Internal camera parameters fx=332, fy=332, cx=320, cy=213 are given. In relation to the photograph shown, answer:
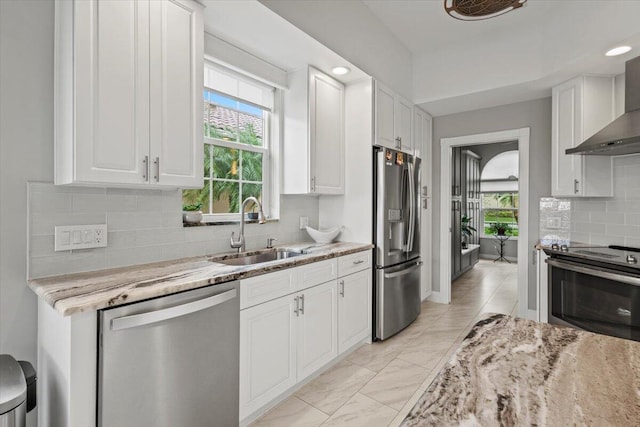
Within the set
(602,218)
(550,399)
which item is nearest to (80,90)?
(550,399)

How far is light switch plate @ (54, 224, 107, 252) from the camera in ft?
5.48

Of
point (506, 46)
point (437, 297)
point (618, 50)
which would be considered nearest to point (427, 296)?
point (437, 297)

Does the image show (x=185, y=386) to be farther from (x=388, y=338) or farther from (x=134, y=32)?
(x=388, y=338)

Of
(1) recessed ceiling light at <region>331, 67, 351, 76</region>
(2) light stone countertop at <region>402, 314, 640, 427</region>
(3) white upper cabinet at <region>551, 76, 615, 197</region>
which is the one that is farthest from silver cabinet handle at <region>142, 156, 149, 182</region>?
(3) white upper cabinet at <region>551, 76, 615, 197</region>

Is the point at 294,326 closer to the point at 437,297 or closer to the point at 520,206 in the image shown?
the point at 437,297

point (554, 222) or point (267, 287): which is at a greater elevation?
point (554, 222)

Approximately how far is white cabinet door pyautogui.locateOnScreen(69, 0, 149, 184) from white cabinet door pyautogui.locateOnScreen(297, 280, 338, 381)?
1344 millimetres

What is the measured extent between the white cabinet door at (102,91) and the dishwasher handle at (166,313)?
678 mm

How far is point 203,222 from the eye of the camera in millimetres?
2453

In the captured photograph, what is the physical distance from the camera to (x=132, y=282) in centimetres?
154

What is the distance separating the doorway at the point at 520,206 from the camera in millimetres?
3828

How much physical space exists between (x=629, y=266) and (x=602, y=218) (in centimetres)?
110

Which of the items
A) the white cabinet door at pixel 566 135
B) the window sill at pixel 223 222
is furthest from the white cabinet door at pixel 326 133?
the white cabinet door at pixel 566 135

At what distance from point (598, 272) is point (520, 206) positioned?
145 cm
